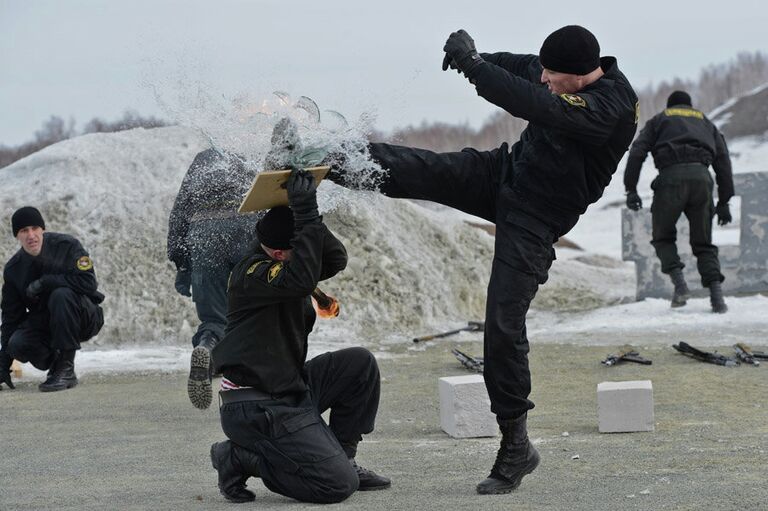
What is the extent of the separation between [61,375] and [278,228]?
4.72 metres

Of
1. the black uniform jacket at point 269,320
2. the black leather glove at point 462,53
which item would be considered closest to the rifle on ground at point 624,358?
the black uniform jacket at point 269,320

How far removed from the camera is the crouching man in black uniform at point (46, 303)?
30.3 ft

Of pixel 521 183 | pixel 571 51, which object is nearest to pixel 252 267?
pixel 521 183

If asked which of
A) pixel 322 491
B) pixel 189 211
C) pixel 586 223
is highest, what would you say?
pixel 189 211

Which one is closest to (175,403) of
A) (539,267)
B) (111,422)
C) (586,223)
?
(111,422)

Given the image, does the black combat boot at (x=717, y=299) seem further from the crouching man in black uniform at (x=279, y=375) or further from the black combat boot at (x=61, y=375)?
the crouching man in black uniform at (x=279, y=375)

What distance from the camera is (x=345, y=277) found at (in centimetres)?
1323

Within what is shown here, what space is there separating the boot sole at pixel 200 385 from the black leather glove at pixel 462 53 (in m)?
2.75

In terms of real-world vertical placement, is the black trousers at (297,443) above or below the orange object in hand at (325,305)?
below

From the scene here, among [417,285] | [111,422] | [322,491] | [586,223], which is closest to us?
[322,491]

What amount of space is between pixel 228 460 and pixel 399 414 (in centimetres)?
259

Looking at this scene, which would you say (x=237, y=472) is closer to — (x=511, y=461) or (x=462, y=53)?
(x=511, y=461)

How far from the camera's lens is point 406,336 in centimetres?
1236

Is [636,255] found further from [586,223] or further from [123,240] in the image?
[586,223]
